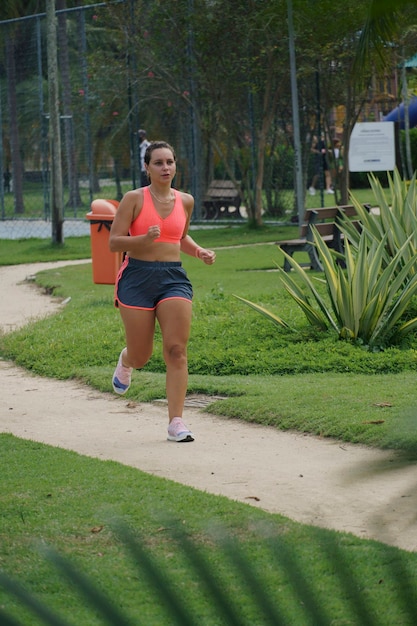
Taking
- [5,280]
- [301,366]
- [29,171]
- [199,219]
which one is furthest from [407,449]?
[29,171]

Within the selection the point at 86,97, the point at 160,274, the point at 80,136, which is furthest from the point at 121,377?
the point at 80,136

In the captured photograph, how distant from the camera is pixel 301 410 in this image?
6270mm

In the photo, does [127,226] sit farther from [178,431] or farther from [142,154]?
[142,154]

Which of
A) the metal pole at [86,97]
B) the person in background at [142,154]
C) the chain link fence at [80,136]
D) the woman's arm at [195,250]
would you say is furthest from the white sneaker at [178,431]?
the metal pole at [86,97]

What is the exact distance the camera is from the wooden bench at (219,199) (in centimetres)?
2367

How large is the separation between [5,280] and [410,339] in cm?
767

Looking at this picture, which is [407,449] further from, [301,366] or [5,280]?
[5,280]

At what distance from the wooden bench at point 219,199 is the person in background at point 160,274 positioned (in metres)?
17.7

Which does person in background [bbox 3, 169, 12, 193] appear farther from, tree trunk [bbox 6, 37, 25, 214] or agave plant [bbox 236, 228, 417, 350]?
agave plant [bbox 236, 228, 417, 350]

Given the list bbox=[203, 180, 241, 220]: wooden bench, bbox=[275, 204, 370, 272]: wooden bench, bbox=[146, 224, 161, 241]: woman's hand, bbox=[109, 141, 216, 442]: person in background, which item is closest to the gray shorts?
bbox=[109, 141, 216, 442]: person in background

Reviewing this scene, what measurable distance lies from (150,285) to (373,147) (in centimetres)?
1415

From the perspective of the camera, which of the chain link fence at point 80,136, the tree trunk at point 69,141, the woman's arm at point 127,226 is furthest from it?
the tree trunk at point 69,141

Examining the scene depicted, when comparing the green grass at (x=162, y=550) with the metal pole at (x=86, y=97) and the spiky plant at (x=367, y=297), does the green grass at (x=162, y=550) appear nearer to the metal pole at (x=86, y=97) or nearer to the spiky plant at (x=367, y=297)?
the spiky plant at (x=367, y=297)

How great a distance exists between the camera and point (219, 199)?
938 inches
